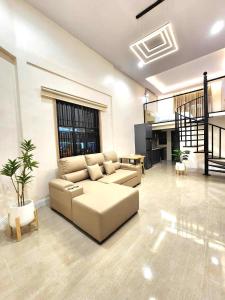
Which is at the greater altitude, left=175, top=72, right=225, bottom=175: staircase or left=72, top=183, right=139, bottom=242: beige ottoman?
left=175, top=72, right=225, bottom=175: staircase

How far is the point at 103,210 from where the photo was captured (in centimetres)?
175

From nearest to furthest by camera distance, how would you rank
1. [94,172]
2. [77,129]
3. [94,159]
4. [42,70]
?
[42,70], [94,172], [94,159], [77,129]

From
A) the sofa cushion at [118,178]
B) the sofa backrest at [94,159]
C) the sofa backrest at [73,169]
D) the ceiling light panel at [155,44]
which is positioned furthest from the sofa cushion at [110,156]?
the ceiling light panel at [155,44]

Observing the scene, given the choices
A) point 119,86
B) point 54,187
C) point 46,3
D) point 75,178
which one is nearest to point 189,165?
point 119,86

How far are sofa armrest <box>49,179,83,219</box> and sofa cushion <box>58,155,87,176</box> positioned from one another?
1.25 ft

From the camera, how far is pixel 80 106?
374 cm

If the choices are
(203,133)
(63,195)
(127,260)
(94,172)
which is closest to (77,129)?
(94,172)

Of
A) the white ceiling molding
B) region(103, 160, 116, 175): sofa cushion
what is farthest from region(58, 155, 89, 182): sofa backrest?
the white ceiling molding

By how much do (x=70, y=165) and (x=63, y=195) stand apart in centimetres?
76

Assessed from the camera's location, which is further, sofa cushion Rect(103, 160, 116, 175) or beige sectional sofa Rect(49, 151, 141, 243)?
sofa cushion Rect(103, 160, 116, 175)

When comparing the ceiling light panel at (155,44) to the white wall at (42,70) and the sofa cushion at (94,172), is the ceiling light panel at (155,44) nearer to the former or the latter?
the white wall at (42,70)

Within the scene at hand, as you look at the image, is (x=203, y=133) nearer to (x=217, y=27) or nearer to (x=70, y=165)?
(x=217, y=27)

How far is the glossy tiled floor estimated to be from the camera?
1165mm

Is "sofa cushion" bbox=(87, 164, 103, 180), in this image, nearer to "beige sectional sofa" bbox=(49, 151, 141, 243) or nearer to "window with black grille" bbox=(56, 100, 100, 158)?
"beige sectional sofa" bbox=(49, 151, 141, 243)
